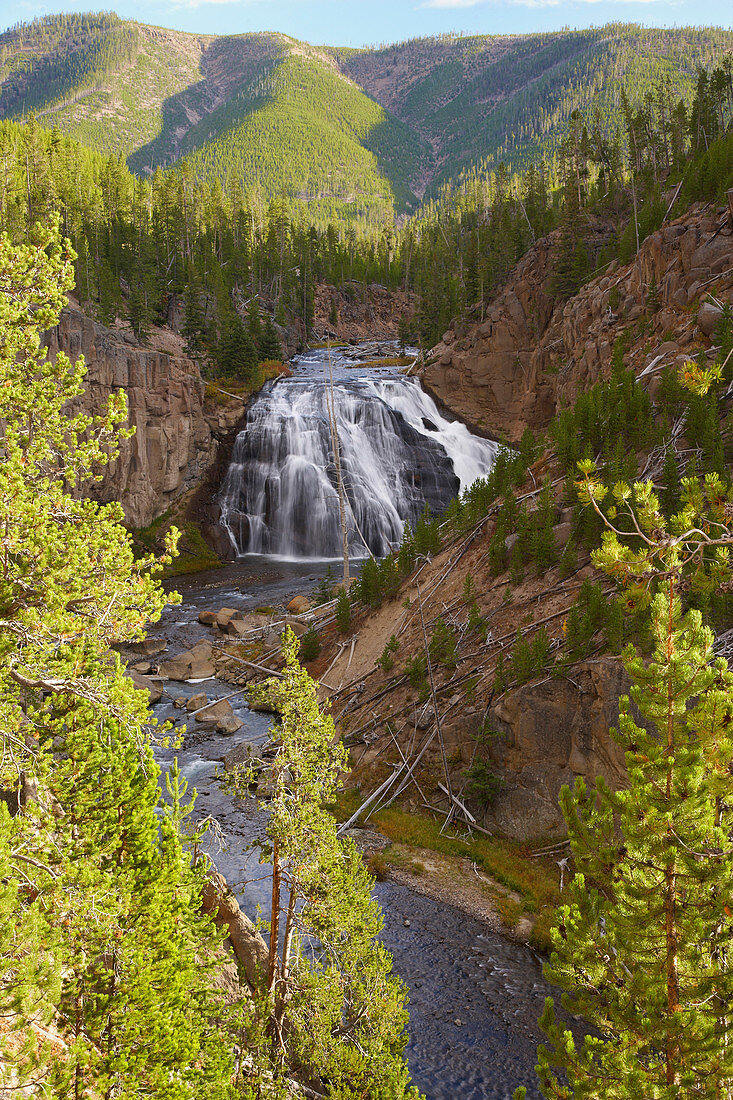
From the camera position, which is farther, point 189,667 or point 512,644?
point 189,667

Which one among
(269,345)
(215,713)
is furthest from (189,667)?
(269,345)

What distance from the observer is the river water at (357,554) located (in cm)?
1152

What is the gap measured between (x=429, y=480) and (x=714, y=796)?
42.6m

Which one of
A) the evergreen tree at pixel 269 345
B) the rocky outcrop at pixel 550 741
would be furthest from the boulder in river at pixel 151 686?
the evergreen tree at pixel 269 345

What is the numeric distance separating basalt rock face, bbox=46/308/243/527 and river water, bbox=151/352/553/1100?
3661 millimetres

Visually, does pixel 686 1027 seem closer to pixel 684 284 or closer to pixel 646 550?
pixel 646 550

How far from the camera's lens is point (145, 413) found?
154 ft

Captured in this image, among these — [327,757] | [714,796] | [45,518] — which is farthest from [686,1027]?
[45,518]

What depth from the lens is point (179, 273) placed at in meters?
67.7

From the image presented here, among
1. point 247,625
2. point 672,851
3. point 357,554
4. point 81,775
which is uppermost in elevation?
point 672,851

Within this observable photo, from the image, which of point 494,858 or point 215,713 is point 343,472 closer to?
point 215,713

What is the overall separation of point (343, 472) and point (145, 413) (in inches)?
588

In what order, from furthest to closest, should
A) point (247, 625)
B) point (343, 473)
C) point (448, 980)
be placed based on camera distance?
point (343, 473)
point (247, 625)
point (448, 980)

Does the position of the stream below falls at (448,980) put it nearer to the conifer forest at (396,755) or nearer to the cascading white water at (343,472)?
the conifer forest at (396,755)
